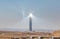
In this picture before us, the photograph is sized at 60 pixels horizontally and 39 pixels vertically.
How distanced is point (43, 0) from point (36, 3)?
19 cm

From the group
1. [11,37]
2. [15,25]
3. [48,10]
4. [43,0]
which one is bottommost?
[11,37]

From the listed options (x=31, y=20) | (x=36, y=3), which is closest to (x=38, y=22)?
(x=31, y=20)

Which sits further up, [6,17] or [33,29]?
[6,17]

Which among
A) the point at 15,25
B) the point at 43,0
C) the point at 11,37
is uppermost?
the point at 43,0

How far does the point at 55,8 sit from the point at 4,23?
127 centimetres

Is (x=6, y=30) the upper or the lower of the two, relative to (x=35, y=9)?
lower

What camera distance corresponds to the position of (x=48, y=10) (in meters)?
4.02

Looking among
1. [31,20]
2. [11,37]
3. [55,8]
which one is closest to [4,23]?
[11,37]

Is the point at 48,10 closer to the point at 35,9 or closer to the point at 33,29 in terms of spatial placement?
the point at 35,9

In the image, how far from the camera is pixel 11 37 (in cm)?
381

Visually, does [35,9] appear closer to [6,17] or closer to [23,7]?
[23,7]

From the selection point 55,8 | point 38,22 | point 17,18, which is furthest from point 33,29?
point 55,8

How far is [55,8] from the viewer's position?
13.1ft

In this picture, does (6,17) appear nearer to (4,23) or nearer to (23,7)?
(4,23)
